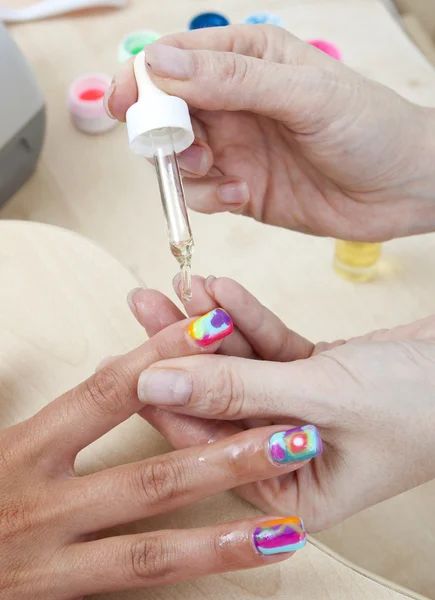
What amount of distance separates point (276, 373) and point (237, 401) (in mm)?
38

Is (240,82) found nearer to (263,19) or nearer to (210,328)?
(210,328)

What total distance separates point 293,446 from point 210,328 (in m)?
0.12

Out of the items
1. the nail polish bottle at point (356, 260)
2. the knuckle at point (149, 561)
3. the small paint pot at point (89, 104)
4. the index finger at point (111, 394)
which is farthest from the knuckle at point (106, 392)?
the small paint pot at point (89, 104)

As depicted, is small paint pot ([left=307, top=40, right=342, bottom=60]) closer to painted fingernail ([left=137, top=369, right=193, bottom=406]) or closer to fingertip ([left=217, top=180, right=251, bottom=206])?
fingertip ([left=217, top=180, right=251, bottom=206])

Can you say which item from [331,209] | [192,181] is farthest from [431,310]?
[192,181]

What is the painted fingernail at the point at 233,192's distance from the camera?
70 centimetres

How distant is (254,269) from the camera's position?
88 centimetres

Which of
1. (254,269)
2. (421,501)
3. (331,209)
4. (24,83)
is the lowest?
(421,501)

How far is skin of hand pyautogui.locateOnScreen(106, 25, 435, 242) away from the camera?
0.56m

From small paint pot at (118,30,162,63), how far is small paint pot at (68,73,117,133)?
0.24ft

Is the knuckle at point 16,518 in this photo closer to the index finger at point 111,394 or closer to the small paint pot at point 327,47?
the index finger at point 111,394

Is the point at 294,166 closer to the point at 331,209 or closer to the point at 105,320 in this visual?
the point at 331,209

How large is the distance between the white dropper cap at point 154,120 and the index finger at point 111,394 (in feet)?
0.50

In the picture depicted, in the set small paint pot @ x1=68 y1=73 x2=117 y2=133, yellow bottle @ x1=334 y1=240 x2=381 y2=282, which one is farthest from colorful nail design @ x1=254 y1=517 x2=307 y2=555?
small paint pot @ x1=68 y1=73 x2=117 y2=133
